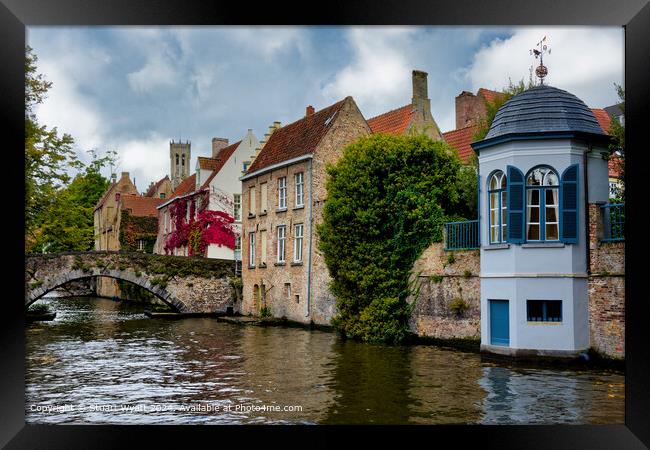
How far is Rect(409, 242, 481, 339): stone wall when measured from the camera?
48.3 ft

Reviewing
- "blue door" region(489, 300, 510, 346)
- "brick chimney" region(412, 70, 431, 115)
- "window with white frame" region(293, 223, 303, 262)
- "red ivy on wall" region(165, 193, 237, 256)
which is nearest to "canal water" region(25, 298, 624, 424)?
"blue door" region(489, 300, 510, 346)

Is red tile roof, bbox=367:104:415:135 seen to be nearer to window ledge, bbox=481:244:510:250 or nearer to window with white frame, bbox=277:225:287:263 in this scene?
window with white frame, bbox=277:225:287:263

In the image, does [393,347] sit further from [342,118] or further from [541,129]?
[342,118]

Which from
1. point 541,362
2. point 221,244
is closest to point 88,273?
point 221,244

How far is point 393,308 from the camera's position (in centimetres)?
1641

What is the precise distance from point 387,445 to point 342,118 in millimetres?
16468

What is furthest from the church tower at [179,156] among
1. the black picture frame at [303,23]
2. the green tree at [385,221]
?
the black picture frame at [303,23]

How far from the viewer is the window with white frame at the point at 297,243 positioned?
22.2m

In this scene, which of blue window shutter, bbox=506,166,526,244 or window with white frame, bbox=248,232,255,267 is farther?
window with white frame, bbox=248,232,255,267

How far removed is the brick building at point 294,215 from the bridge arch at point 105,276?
295 centimetres

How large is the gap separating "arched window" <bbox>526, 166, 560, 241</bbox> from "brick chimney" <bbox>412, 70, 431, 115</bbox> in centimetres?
1093

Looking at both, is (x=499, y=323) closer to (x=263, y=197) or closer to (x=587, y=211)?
(x=587, y=211)

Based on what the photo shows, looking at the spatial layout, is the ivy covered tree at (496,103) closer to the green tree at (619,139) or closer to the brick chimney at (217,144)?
the green tree at (619,139)

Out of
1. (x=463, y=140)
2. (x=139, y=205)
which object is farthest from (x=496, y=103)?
(x=139, y=205)
